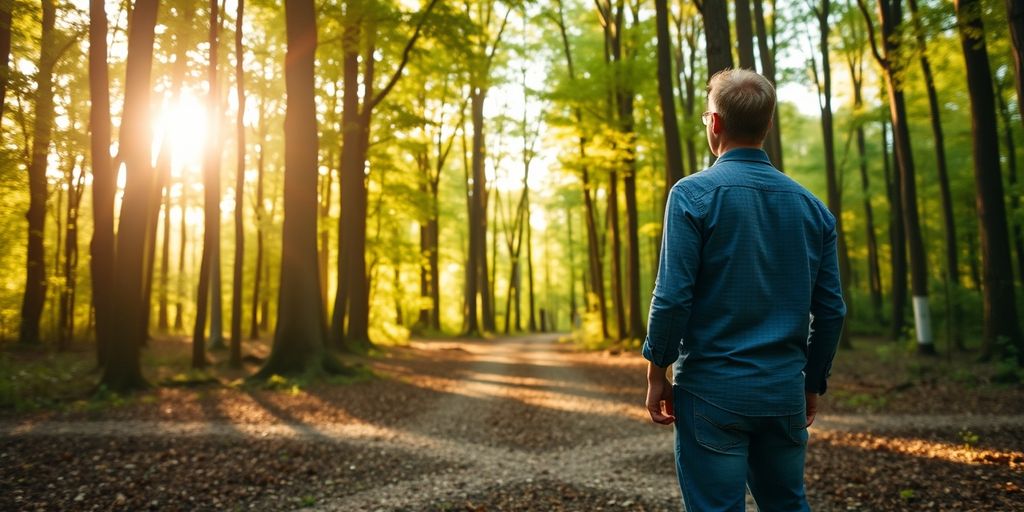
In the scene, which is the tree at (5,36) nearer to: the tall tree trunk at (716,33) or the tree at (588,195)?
the tall tree trunk at (716,33)

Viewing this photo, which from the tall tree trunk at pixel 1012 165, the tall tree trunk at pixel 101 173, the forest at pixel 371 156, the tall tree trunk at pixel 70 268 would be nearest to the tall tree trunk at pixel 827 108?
the forest at pixel 371 156

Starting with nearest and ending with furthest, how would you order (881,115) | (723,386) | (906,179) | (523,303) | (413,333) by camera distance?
(723,386) < (906,179) < (881,115) < (413,333) < (523,303)

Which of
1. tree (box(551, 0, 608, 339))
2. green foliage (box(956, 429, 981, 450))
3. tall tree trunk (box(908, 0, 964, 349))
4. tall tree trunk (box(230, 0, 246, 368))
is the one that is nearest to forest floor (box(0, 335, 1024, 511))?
green foliage (box(956, 429, 981, 450))

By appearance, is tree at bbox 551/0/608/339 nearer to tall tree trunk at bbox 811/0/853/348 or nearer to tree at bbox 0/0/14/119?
tall tree trunk at bbox 811/0/853/348

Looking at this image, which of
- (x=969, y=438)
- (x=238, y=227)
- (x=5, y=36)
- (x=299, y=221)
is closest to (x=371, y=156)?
(x=238, y=227)

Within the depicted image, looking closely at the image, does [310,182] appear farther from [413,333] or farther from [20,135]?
[413,333]

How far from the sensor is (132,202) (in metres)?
9.09

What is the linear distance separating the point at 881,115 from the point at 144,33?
59.8 ft

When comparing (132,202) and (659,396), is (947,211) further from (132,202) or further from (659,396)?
(132,202)

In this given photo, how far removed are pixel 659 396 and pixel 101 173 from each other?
10519mm

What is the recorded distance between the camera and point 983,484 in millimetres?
4449

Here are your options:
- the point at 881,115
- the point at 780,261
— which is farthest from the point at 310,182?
the point at 881,115

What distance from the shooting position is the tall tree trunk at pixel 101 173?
883 centimetres

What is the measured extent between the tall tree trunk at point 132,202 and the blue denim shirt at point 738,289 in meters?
9.68
